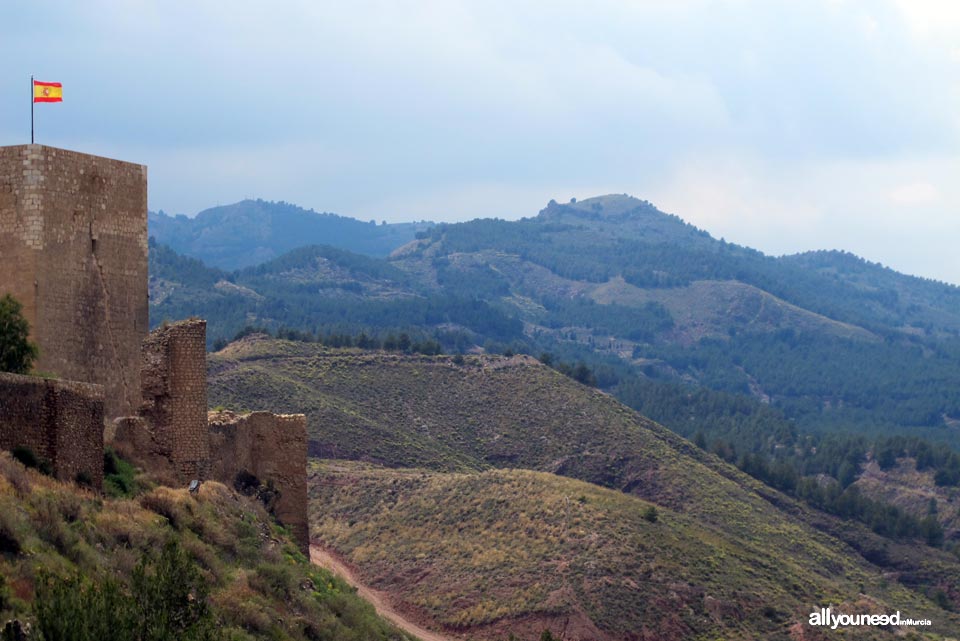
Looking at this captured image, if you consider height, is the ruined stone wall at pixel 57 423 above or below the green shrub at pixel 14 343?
below

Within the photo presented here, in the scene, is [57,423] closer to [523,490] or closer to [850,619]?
[850,619]

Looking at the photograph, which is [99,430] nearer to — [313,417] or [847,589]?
[847,589]

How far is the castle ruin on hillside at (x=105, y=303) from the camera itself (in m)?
27.9

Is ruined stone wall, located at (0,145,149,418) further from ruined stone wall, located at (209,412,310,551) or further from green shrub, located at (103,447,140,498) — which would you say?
ruined stone wall, located at (209,412,310,551)

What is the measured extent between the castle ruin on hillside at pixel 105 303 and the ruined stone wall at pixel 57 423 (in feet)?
5.59

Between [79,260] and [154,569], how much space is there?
8110 millimetres

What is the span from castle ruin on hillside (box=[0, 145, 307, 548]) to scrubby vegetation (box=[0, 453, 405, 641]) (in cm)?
120

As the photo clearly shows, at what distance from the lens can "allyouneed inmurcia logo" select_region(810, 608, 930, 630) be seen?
62.9 m

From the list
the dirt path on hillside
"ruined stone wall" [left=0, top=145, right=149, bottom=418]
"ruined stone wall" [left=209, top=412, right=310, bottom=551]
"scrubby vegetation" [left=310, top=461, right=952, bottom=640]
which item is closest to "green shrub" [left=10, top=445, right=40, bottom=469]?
"ruined stone wall" [left=0, top=145, right=149, bottom=418]

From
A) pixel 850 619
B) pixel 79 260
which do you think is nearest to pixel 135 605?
pixel 79 260

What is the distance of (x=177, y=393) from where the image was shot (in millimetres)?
28547

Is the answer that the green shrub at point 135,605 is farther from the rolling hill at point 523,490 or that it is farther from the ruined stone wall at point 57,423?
the rolling hill at point 523,490

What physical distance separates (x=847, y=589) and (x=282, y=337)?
51275 millimetres

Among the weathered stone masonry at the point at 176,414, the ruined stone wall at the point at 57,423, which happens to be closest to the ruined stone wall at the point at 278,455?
the weathered stone masonry at the point at 176,414
